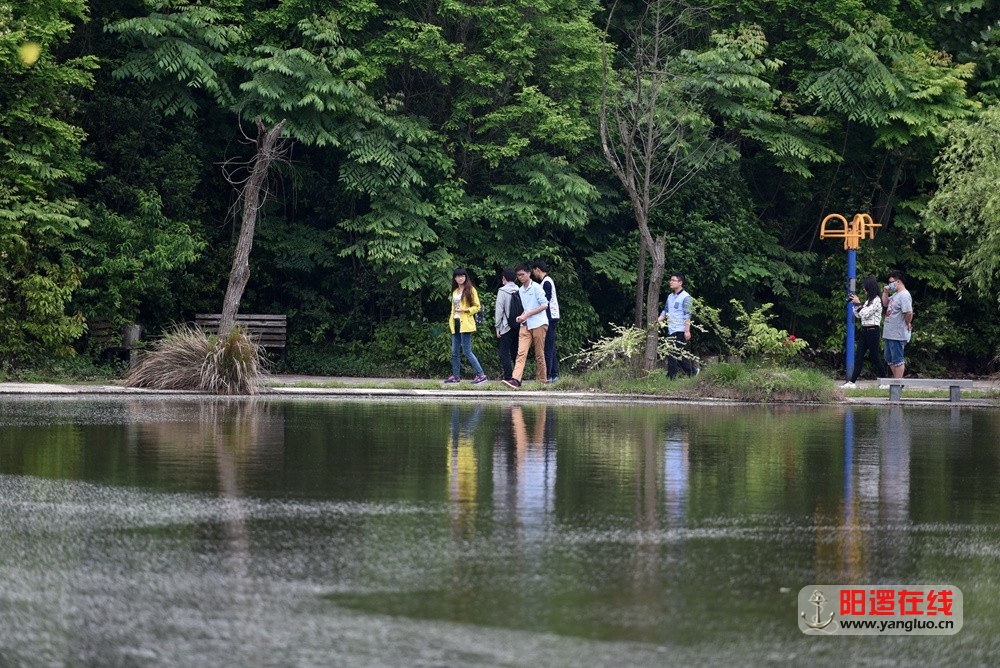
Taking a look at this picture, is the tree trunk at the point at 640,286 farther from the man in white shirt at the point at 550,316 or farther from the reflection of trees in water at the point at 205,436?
the reflection of trees in water at the point at 205,436

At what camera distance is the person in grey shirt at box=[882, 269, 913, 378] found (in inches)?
1046

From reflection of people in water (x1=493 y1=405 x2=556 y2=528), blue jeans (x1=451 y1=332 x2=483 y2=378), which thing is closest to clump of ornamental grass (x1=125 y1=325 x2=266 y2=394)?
blue jeans (x1=451 y1=332 x2=483 y2=378)

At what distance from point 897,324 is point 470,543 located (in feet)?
61.4

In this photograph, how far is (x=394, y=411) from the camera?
2094cm

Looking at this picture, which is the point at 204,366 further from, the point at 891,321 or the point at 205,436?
the point at 891,321

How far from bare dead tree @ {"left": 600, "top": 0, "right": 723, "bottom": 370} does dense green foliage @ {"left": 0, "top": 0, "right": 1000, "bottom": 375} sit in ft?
1.53

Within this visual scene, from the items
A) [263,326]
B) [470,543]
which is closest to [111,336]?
[263,326]

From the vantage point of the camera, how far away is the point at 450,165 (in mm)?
30078

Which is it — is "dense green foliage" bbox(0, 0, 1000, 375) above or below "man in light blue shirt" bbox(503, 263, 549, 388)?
above

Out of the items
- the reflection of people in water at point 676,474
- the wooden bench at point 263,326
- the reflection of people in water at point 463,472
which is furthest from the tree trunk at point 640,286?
the reflection of people in water at point 676,474

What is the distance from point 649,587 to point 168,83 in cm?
2245

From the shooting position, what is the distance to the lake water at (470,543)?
22.8 ft

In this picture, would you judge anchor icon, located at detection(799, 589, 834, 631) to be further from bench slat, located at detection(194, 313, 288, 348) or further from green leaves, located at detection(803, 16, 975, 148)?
green leaves, located at detection(803, 16, 975, 148)

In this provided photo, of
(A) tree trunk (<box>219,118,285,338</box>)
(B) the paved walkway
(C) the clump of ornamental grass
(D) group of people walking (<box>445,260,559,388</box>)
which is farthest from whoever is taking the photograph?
(A) tree trunk (<box>219,118,285,338</box>)
